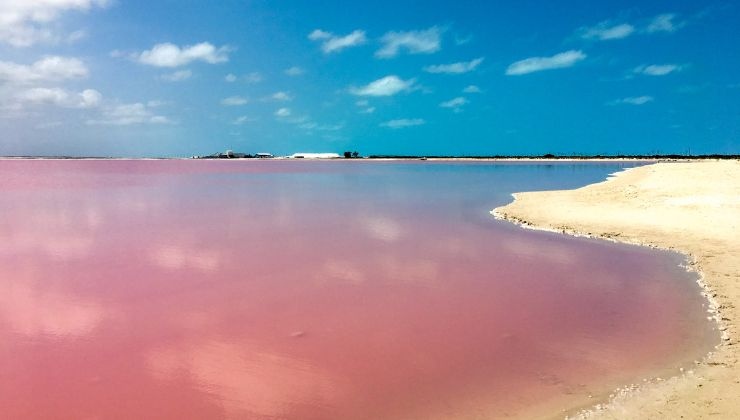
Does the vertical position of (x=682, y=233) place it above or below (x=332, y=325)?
above

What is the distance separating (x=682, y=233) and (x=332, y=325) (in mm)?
12236

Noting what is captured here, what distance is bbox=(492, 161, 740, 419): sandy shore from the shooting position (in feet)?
17.7

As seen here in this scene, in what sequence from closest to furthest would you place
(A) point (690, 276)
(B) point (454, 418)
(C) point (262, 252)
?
(B) point (454, 418)
(A) point (690, 276)
(C) point (262, 252)

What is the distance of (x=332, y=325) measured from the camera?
26.3 ft

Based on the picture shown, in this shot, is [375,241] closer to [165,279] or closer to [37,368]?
[165,279]

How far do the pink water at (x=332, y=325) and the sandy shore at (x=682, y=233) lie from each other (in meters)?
0.37

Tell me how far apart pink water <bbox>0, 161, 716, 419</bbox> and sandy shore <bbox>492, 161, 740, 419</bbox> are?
37 centimetres

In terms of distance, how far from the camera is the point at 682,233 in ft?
49.3

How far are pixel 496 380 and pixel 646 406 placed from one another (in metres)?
1.61

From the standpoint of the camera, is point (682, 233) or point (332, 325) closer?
point (332, 325)

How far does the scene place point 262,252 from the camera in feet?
45.0

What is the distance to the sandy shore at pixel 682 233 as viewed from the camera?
17.7ft

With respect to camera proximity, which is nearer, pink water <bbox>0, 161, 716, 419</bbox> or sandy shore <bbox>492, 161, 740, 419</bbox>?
sandy shore <bbox>492, 161, 740, 419</bbox>

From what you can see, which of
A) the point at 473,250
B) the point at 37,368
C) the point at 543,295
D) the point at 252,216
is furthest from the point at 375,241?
the point at 37,368
